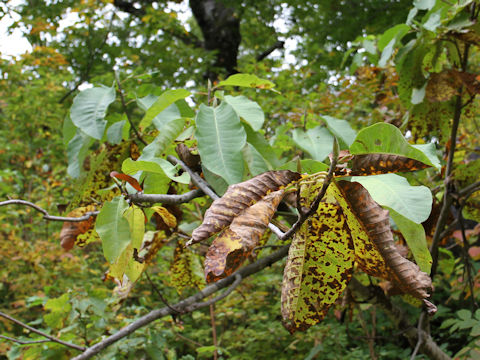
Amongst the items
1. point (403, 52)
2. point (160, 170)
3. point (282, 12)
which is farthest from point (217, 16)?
point (160, 170)

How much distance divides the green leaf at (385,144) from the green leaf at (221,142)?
8.1 inches

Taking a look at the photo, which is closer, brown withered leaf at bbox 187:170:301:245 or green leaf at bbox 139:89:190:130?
brown withered leaf at bbox 187:170:301:245

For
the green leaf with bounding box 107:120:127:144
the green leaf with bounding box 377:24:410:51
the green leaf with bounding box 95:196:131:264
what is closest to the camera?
the green leaf with bounding box 95:196:131:264

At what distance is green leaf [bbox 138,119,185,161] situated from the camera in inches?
29.1

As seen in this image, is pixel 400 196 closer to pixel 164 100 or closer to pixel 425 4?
pixel 164 100

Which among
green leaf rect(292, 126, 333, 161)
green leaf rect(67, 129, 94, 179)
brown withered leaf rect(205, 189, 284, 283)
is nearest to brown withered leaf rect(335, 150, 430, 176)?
brown withered leaf rect(205, 189, 284, 283)

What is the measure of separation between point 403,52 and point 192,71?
358 cm

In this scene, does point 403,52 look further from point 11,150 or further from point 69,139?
point 11,150

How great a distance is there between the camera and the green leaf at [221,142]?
653 millimetres

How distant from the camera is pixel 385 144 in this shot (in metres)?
0.53

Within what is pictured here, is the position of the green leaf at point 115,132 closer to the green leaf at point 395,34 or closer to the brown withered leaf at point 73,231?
the brown withered leaf at point 73,231

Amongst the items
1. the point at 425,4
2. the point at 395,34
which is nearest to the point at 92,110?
the point at 395,34

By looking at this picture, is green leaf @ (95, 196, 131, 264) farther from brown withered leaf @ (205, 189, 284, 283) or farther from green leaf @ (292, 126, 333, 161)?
green leaf @ (292, 126, 333, 161)

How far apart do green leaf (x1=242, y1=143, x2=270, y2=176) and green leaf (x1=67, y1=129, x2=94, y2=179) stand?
1.64ft
